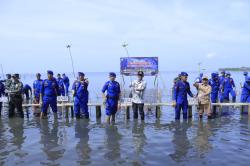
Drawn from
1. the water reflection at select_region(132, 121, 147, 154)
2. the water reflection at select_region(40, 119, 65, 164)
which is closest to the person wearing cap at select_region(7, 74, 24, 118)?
the water reflection at select_region(40, 119, 65, 164)

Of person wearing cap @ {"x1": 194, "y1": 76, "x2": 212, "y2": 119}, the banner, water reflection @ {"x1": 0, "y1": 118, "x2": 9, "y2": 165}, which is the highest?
the banner

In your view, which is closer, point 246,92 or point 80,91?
point 80,91

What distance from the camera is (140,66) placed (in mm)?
16625

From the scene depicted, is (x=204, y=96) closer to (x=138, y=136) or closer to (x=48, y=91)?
(x=138, y=136)

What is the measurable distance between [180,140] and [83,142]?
108 inches

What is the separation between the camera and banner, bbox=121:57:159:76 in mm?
16500

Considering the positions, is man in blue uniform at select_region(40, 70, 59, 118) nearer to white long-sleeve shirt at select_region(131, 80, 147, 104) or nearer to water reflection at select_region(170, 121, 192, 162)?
white long-sleeve shirt at select_region(131, 80, 147, 104)

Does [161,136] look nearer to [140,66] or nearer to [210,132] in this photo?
[210,132]

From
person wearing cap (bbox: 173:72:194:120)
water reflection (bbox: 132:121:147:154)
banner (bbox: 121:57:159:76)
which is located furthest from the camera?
banner (bbox: 121:57:159:76)

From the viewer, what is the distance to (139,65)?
54.6 ft

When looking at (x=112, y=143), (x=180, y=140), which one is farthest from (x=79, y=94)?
(x=180, y=140)

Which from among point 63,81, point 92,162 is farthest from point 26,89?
point 92,162

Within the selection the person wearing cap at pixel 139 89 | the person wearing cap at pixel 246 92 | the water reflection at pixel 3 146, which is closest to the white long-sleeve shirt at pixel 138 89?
the person wearing cap at pixel 139 89

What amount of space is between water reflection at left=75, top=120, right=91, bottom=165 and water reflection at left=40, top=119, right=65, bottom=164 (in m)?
0.48
